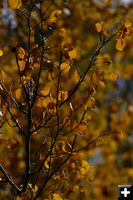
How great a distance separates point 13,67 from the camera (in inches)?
444

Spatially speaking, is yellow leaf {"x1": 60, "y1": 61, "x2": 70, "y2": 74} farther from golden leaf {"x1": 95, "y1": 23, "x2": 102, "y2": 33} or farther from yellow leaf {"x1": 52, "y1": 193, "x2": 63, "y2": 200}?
yellow leaf {"x1": 52, "y1": 193, "x2": 63, "y2": 200}

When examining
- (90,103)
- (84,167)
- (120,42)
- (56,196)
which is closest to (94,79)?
(90,103)

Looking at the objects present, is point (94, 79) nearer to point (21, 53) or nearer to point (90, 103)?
point (90, 103)

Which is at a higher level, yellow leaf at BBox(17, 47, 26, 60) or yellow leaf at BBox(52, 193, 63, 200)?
yellow leaf at BBox(17, 47, 26, 60)

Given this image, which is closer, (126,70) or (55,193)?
(55,193)

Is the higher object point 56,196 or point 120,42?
point 120,42

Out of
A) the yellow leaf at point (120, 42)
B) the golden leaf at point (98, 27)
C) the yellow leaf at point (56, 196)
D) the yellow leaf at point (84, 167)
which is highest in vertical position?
the golden leaf at point (98, 27)

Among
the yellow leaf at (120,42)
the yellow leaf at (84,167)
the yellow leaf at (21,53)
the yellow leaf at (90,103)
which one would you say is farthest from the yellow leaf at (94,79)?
the yellow leaf at (84,167)

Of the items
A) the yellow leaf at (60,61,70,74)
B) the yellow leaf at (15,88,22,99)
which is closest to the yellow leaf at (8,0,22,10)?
the yellow leaf at (60,61,70,74)

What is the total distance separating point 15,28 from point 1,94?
5.16 meters

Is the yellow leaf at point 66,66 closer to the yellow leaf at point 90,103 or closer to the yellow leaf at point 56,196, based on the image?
the yellow leaf at point 90,103

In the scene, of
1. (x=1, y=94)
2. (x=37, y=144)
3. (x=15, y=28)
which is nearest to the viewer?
(x=1, y=94)

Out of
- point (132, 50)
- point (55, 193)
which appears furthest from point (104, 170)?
point (55, 193)

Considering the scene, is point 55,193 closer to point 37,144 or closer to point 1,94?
point 1,94
